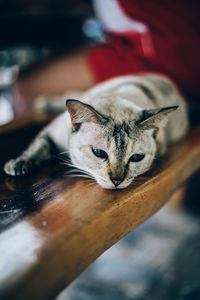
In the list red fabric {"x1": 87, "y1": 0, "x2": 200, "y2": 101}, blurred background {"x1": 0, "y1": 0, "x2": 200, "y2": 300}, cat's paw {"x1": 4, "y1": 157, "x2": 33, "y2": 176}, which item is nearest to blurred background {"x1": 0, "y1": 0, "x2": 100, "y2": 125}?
blurred background {"x1": 0, "y1": 0, "x2": 200, "y2": 300}

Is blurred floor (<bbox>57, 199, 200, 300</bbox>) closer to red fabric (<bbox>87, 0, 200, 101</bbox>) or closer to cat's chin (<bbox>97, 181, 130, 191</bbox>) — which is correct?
cat's chin (<bbox>97, 181, 130, 191</bbox>)

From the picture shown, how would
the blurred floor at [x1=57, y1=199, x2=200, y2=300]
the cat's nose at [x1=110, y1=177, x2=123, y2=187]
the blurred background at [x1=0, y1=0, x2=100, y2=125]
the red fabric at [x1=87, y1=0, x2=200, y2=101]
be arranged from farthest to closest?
the blurred background at [x1=0, y1=0, x2=100, y2=125] < the red fabric at [x1=87, y1=0, x2=200, y2=101] < the blurred floor at [x1=57, y1=199, x2=200, y2=300] < the cat's nose at [x1=110, y1=177, x2=123, y2=187]

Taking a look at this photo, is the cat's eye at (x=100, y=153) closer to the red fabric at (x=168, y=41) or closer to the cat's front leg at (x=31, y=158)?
the cat's front leg at (x=31, y=158)

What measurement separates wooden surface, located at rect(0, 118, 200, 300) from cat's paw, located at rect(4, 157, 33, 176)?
3cm

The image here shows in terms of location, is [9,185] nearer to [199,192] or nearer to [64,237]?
[64,237]

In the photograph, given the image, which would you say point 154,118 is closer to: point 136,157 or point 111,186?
point 136,157

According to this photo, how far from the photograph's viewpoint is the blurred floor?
126 centimetres

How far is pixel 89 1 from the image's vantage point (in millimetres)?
1993

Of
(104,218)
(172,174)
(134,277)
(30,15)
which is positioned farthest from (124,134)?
(30,15)

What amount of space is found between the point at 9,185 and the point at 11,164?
107mm

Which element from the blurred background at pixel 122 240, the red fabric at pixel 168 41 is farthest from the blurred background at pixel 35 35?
the red fabric at pixel 168 41

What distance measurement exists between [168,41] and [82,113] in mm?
929

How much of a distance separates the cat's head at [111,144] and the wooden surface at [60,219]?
4cm

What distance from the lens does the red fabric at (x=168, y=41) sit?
4.71 ft
